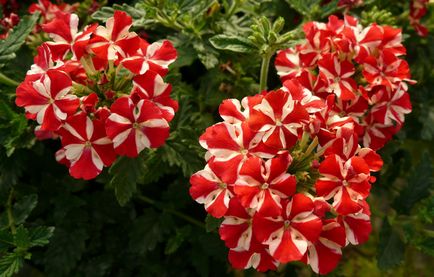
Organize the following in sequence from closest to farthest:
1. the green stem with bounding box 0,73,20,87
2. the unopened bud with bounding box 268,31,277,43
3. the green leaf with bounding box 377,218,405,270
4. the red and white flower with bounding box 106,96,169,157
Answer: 1. the red and white flower with bounding box 106,96,169,157
2. the unopened bud with bounding box 268,31,277,43
3. the green stem with bounding box 0,73,20,87
4. the green leaf with bounding box 377,218,405,270

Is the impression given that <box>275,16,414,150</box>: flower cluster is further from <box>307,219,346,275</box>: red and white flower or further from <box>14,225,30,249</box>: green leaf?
<box>14,225,30,249</box>: green leaf

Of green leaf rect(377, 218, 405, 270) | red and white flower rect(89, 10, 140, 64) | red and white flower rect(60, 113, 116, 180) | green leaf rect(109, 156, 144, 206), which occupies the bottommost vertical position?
green leaf rect(377, 218, 405, 270)

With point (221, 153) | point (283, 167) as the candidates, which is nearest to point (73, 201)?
point (221, 153)

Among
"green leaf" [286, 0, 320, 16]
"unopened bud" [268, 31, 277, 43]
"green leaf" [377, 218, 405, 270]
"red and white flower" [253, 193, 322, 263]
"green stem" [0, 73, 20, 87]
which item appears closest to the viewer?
"red and white flower" [253, 193, 322, 263]

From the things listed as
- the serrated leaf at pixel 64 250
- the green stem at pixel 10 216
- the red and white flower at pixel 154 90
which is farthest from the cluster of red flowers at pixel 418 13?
the green stem at pixel 10 216

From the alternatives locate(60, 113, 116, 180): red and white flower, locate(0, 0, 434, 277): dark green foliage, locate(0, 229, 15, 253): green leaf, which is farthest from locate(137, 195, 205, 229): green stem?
locate(60, 113, 116, 180): red and white flower

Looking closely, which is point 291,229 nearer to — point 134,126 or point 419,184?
point 134,126
